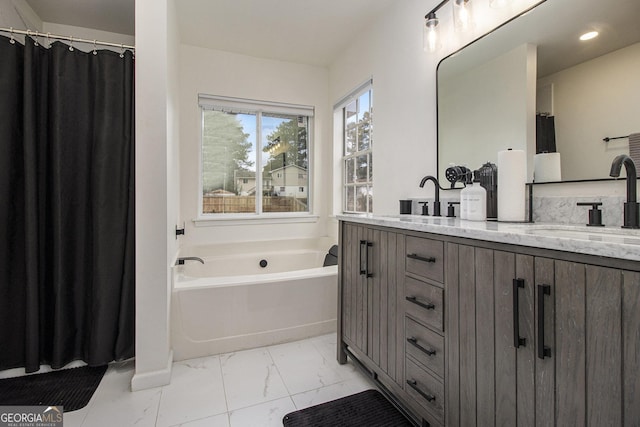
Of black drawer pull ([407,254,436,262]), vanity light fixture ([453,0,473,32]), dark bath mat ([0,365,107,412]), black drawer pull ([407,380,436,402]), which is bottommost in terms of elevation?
dark bath mat ([0,365,107,412])

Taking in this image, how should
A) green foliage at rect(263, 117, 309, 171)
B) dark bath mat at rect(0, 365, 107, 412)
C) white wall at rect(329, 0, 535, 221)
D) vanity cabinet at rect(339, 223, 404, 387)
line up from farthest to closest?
green foliage at rect(263, 117, 309, 171) < white wall at rect(329, 0, 535, 221) < dark bath mat at rect(0, 365, 107, 412) < vanity cabinet at rect(339, 223, 404, 387)

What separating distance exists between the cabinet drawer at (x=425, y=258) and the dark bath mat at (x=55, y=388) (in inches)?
69.9

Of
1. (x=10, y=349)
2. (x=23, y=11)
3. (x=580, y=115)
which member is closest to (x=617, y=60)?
(x=580, y=115)

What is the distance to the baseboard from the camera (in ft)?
5.32

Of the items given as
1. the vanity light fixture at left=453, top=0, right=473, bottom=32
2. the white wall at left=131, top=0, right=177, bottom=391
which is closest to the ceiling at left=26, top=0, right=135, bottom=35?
the white wall at left=131, top=0, right=177, bottom=391

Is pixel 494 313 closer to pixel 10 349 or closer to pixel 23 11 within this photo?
pixel 10 349

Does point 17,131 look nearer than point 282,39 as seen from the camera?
Yes

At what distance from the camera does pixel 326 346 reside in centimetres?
212

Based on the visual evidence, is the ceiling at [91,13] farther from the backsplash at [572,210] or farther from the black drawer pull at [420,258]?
the backsplash at [572,210]

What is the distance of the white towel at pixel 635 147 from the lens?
1021mm

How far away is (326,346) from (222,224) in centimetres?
172

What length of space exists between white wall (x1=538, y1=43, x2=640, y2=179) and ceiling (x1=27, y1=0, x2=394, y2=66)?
1.61m

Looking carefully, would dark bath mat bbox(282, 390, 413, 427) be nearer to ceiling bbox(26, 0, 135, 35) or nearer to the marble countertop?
the marble countertop

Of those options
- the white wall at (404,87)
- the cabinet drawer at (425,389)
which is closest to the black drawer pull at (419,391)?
the cabinet drawer at (425,389)
